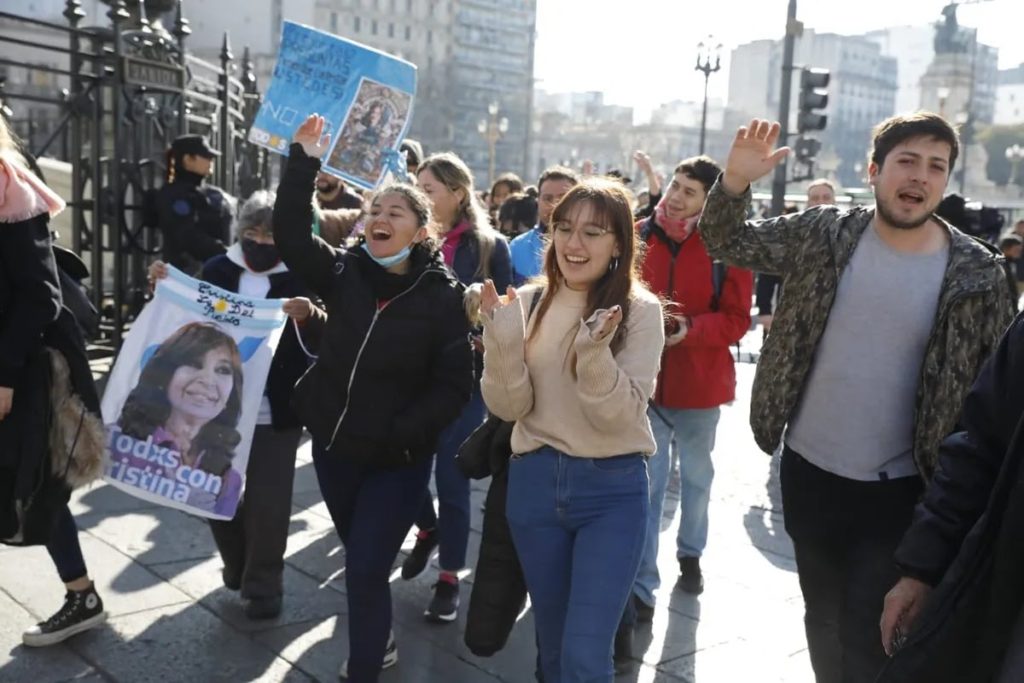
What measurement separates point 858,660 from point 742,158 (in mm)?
1493

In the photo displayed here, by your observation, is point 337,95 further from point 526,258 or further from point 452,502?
point 452,502

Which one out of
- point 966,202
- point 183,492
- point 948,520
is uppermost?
point 966,202

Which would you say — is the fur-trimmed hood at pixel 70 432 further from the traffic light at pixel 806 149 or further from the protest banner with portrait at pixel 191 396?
the traffic light at pixel 806 149

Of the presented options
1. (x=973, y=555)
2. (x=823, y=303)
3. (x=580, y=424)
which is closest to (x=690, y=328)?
(x=823, y=303)

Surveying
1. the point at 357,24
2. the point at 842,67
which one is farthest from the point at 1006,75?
the point at 357,24

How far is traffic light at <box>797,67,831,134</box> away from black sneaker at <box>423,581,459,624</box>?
12.3 m

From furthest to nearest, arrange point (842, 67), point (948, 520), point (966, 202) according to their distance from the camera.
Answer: point (842, 67)
point (966, 202)
point (948, 520)

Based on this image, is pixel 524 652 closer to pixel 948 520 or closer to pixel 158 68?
pixel 948 520

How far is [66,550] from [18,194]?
1.40m

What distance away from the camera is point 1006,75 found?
148 metres

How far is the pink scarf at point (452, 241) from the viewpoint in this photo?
17.5ft

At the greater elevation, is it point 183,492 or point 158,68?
point 158,68

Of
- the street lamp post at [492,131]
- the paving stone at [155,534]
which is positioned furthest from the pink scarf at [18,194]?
the street lamp post at [492,131]

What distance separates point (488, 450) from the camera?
3.68 m
